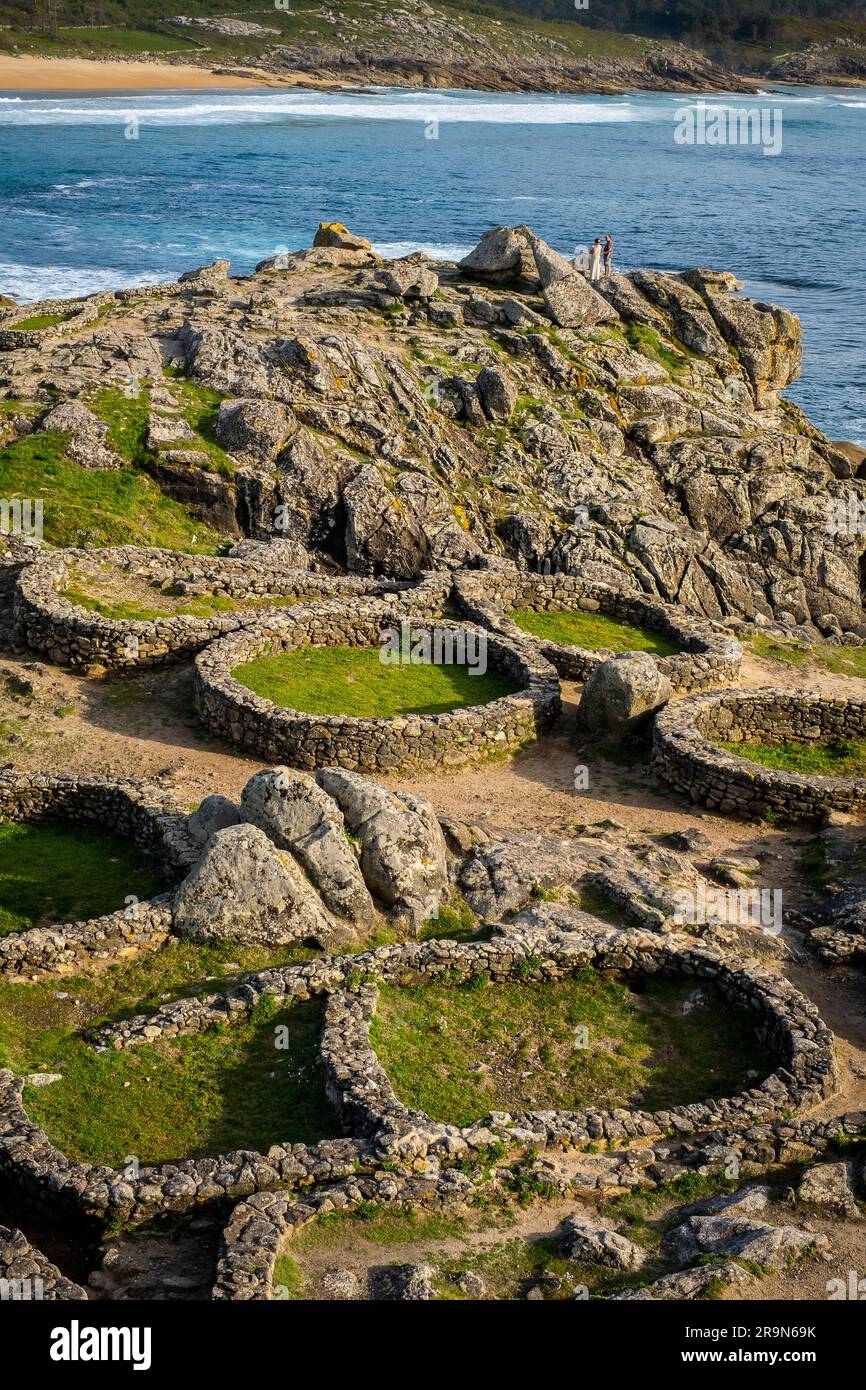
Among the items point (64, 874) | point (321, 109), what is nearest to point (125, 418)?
point (64, 874)

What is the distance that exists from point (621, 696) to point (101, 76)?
140673mm

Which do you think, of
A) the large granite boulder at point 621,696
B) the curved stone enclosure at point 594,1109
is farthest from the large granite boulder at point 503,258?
the curved stone enclosure at point 594,1109

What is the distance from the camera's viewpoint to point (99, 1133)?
15.8 meters

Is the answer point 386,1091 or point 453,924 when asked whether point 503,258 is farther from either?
point 386,1091

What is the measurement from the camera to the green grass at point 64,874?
20.1 meters

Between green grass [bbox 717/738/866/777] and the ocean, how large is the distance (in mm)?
35566

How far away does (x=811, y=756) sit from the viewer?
90.1ft

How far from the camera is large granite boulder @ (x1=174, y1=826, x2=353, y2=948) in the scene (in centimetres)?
1934

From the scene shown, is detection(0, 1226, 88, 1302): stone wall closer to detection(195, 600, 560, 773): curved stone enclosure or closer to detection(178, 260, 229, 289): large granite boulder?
detection(195, 600, 560, 773): curved stone enclosure

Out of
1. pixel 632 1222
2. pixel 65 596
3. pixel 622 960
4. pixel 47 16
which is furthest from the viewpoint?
pixel 47 16

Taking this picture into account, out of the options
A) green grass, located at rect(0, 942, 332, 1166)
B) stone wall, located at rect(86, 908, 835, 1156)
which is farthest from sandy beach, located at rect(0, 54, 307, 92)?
stone wall, located at rect(86, 908, 835, 1156)

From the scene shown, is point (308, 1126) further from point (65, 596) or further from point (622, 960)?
point (65, 596)

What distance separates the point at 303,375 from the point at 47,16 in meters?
130

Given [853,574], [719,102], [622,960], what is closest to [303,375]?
[853,574]
